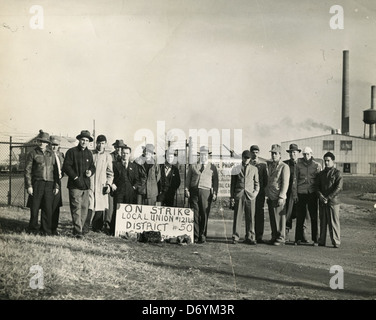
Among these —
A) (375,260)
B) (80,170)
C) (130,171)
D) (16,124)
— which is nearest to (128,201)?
(130,171)

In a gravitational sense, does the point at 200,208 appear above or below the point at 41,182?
below

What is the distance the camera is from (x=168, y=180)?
786 centimetres

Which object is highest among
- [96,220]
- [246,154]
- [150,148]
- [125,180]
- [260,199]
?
[150,148]

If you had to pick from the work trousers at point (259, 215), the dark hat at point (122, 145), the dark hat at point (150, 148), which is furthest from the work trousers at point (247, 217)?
the dark hat at point (122, 145)

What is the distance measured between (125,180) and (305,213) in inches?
146

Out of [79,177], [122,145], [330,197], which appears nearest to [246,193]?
[330,197]

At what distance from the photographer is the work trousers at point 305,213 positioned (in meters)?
7.47

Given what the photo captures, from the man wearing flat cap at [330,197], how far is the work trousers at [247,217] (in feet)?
4.39

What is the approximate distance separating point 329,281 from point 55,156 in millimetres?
5218

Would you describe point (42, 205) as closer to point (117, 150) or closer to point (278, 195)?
point (117, 150)

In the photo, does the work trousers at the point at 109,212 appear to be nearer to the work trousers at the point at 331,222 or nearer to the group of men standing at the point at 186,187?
the group of men standing at the point at 186,187

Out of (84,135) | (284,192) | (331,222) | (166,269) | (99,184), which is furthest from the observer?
→ (99,184)

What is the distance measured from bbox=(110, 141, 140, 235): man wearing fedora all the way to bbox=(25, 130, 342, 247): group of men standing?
A: 0.8 inches
